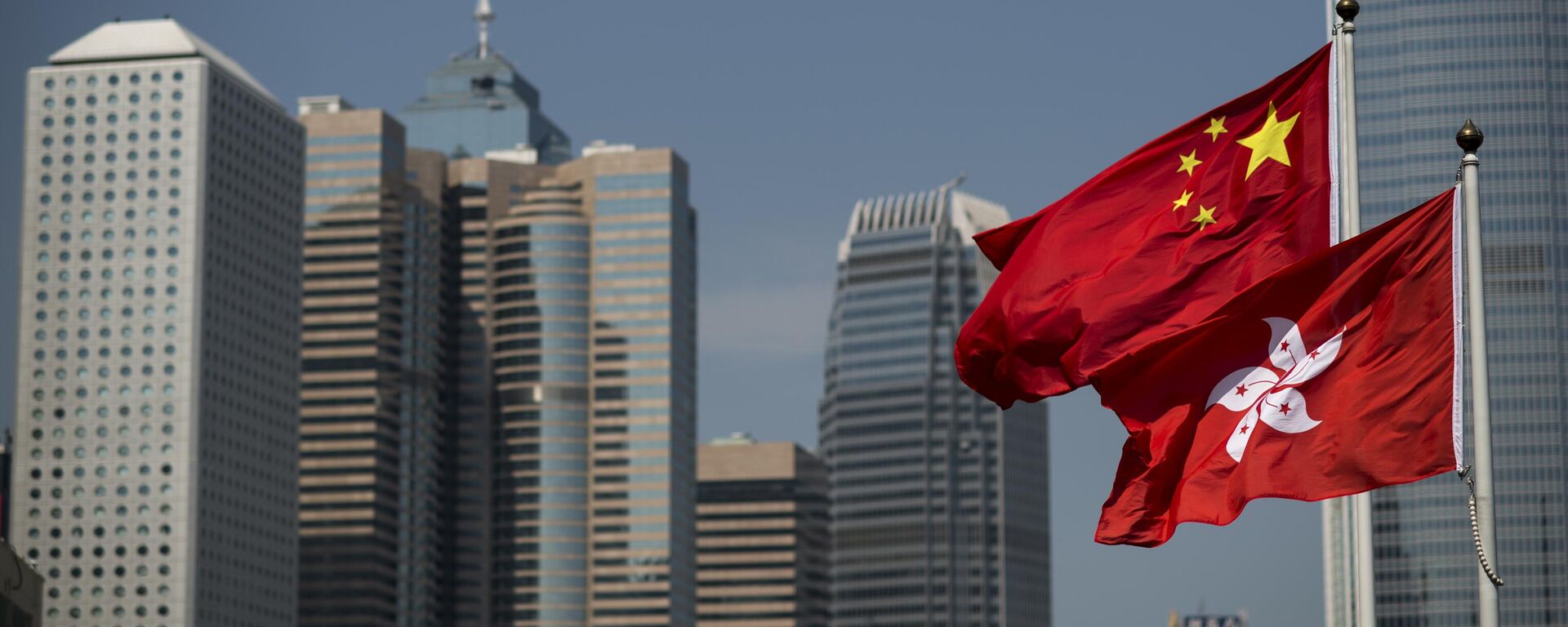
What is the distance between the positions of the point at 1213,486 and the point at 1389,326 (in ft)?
8.87

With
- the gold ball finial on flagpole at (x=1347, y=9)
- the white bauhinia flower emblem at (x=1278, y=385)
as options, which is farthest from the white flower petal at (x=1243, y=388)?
the gold ball finial on flagpole at (x=1347, y=9)

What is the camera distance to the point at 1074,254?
1195 inches

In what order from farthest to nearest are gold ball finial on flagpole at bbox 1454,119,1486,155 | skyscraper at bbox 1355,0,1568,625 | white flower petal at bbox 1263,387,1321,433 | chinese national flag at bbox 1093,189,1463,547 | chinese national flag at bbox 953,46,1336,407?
skyscraper at bbox 1355,0,1568,625
chinese national flag at bbox 953,46,1336,407
white flower petal at bbox 1263,387,1321,433
chinese national flag at bbox 1093,189,1463,547
gold ball finial on flagpole at bbox 1454,119,1486,155

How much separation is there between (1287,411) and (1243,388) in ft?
2.42

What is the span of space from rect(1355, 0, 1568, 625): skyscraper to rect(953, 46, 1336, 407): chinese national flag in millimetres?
147162

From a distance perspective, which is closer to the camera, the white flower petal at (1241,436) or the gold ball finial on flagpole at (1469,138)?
the gold ball finial on flagpole at (1469,138)

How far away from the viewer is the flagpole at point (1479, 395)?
25.1 metres

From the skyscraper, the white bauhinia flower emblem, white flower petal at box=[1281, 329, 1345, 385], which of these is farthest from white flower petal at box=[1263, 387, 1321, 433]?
the skyscraper

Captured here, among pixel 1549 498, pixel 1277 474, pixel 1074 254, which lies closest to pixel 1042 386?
pixel 1074 254

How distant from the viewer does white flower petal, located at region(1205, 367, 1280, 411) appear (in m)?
27.9

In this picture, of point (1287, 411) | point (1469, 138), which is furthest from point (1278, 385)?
point (1469, 138)

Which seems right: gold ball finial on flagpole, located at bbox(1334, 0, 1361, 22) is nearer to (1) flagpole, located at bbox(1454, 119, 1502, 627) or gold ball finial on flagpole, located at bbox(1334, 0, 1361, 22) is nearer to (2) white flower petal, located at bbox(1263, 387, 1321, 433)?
(1) flagpole, located at bbox(1454, 119, 1502, 627)

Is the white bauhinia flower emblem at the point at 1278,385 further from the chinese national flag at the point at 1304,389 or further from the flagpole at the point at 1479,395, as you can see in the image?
the flagpole at the point at 1479,395

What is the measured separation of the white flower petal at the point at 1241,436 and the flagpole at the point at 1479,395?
2570mm
